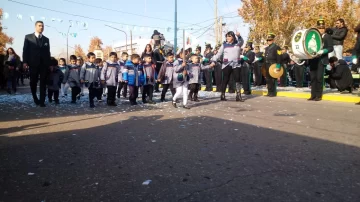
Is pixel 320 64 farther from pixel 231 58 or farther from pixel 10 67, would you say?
pixel 10 67

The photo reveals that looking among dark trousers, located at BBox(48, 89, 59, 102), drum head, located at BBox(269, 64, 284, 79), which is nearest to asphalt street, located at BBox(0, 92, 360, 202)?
dark trousers, located at BBox(48, 89, 59, 102)

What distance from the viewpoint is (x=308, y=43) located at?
9.52 m

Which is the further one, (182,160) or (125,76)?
(125,76)

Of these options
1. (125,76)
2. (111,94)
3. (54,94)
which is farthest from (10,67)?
(125,76)

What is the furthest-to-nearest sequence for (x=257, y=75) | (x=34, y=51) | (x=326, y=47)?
(x=257, y=75) < (x=326, y=47) < (x=34, y=51)

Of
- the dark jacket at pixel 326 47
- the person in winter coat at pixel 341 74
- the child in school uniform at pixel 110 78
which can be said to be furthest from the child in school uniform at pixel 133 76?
the person in winter coat at pixel 341 74

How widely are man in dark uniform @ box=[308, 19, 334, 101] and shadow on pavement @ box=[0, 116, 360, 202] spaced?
18.1 feet

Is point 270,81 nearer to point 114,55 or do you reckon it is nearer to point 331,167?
point 114,55

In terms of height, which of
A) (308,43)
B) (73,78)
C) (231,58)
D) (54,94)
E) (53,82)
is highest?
(308,43)

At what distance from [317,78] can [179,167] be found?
7.76m

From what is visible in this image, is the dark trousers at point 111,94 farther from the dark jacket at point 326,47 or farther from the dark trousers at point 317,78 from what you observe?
the dark jacket at point 326,47

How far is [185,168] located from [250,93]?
10008 mm

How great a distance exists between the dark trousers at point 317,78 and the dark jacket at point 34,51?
805 cm

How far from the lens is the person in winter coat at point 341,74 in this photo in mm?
11078
